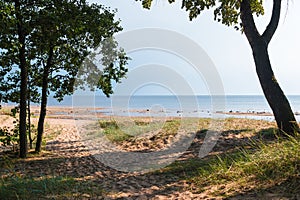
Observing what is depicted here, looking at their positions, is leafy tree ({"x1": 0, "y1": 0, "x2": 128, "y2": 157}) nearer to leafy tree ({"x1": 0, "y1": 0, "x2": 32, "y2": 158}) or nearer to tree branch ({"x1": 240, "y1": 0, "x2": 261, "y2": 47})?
leafy tree ({"x1": 0, "y1": 0, "x2": 32, "y2": 158})

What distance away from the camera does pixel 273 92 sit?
8.22 metres

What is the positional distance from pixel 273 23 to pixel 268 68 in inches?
58.2

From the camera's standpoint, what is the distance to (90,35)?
7828mm

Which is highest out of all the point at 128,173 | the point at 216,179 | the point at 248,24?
the point at 248,24

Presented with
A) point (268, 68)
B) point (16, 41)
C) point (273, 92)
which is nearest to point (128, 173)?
point (16, 41)

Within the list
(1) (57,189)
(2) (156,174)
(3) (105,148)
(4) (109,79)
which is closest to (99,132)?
(3) (105,148)

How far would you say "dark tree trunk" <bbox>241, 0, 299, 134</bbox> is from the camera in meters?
8.12

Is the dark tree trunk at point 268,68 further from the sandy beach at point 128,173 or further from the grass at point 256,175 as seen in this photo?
the grass at point 256,175

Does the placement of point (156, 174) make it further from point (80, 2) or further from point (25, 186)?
point (80, 2)

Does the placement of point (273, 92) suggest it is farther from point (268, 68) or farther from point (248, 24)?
point (248, 24)

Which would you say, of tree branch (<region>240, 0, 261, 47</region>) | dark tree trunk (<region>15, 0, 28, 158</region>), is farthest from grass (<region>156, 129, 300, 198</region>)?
dark tree trunk (<region>15, 0, 28, 158</region>)

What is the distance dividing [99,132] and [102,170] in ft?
19.4

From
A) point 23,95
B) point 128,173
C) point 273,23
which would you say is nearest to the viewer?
point 128,173

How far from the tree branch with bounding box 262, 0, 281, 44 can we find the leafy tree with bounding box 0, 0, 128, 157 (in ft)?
13.8
